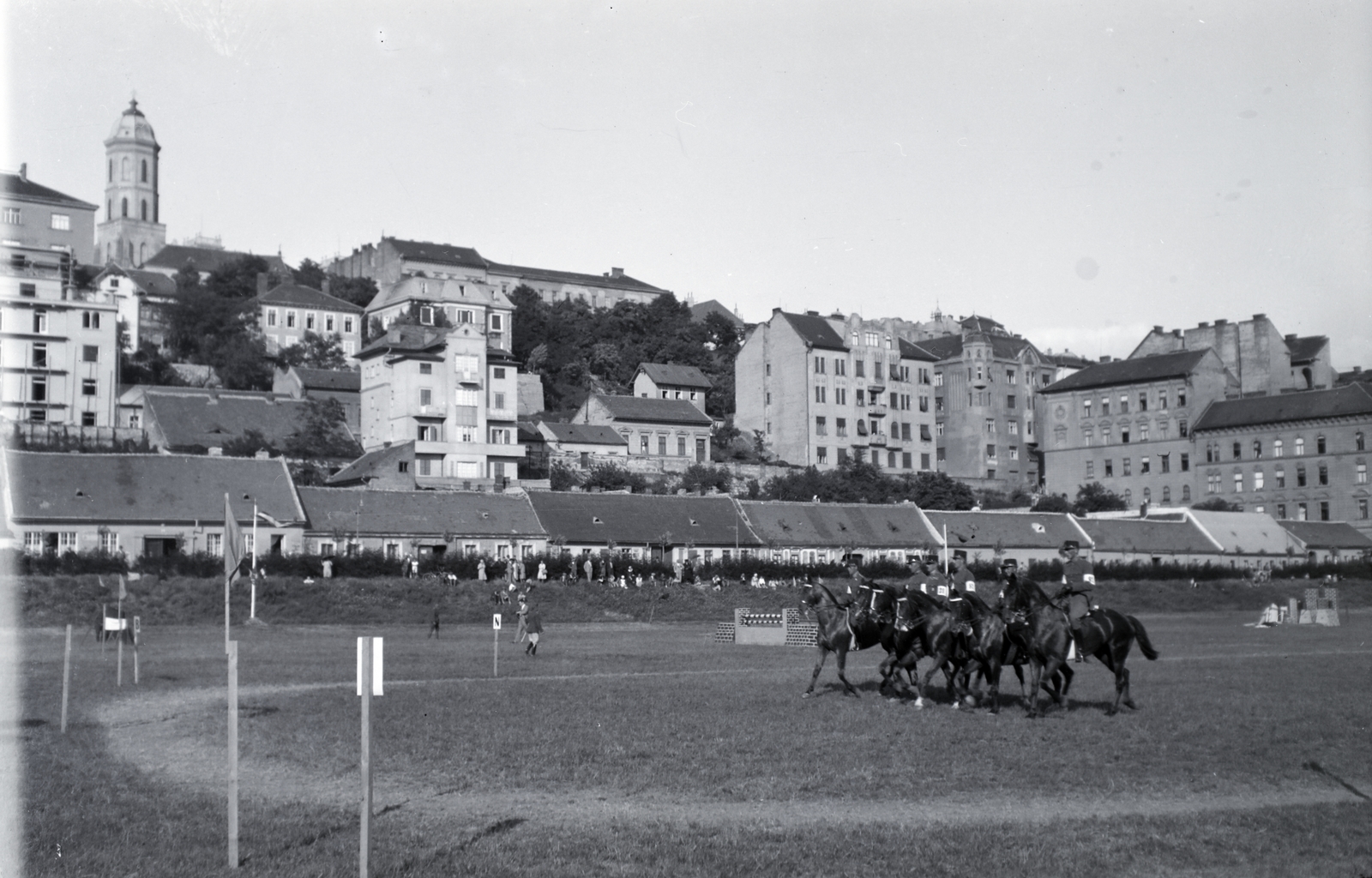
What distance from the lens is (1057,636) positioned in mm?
22594

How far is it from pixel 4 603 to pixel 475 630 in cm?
1750

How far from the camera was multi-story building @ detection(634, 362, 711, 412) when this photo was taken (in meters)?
129

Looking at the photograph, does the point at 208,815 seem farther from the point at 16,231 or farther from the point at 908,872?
the point at 16,231

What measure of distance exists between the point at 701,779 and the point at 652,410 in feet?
337

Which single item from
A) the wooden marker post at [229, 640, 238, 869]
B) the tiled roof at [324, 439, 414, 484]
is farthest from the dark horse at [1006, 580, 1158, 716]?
the tiled roof at [324, 439, 414, 484]

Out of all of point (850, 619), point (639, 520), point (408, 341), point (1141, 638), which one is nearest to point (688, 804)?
point (850, 619)

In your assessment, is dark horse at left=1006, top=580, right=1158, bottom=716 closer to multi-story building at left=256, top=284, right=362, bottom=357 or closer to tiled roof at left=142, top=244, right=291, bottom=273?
multi-story building at left=256, top=284, right=362, bottom=357

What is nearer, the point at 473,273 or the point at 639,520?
the point at 639,520

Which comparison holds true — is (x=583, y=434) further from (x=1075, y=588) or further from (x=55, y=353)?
(x=1075, y=588)

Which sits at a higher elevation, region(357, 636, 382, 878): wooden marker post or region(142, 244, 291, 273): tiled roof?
region(142, 244, 291, 273): tiled roof

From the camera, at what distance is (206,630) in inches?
2035

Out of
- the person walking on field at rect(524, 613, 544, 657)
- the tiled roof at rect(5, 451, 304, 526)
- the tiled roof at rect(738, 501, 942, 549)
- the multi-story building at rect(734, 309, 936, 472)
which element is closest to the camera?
the person walking on field at rect(524, 613, 544, 657)

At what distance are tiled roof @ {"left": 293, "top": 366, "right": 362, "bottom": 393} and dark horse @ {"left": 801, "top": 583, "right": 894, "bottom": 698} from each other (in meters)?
92.9

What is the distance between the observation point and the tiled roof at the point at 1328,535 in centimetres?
10409
